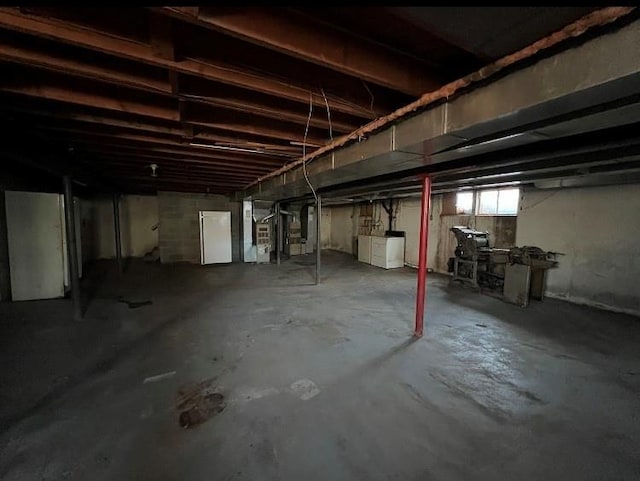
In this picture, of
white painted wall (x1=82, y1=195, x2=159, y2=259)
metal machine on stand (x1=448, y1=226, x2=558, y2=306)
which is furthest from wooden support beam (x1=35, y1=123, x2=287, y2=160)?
white painted wall (x1=82, y1=195, x2=159, y2=259)

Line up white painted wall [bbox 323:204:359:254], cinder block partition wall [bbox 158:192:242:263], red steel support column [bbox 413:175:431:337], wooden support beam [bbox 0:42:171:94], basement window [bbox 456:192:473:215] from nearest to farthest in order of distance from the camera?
wooden support beam [bbox 0:42:171:94] → red steel support column [bbox 413:175:431:337] → basement window [bbox 456:192:473:215] → cinder block partition wall [bbox 158:192:242:263] → white painted wall [bbox 323:204:359:254]

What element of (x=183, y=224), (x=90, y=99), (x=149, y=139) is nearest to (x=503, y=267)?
(x=149, y=139)

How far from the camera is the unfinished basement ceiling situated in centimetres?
112

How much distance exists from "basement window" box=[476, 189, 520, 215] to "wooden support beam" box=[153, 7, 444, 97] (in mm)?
4576

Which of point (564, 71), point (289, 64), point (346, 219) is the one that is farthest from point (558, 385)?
point (346, 219)

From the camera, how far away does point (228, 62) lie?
57.5 inches

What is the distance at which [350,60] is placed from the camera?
54.4 inches

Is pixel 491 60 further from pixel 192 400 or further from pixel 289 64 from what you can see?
pixel 192 400

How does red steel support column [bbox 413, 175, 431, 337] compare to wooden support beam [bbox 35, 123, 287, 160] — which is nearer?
wooden support beam [bbox 35, 123, 287, 160]

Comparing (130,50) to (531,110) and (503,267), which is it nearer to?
(531,110)

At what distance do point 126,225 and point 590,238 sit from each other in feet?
34.7

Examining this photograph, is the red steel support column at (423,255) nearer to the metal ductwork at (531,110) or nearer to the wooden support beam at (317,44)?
the metal ductwork at (531,110)

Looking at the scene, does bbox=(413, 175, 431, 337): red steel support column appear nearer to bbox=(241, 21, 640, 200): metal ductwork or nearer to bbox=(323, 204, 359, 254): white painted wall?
bbox=(241, 21, 640, 200): metal ductwork

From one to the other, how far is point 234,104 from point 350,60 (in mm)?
881
